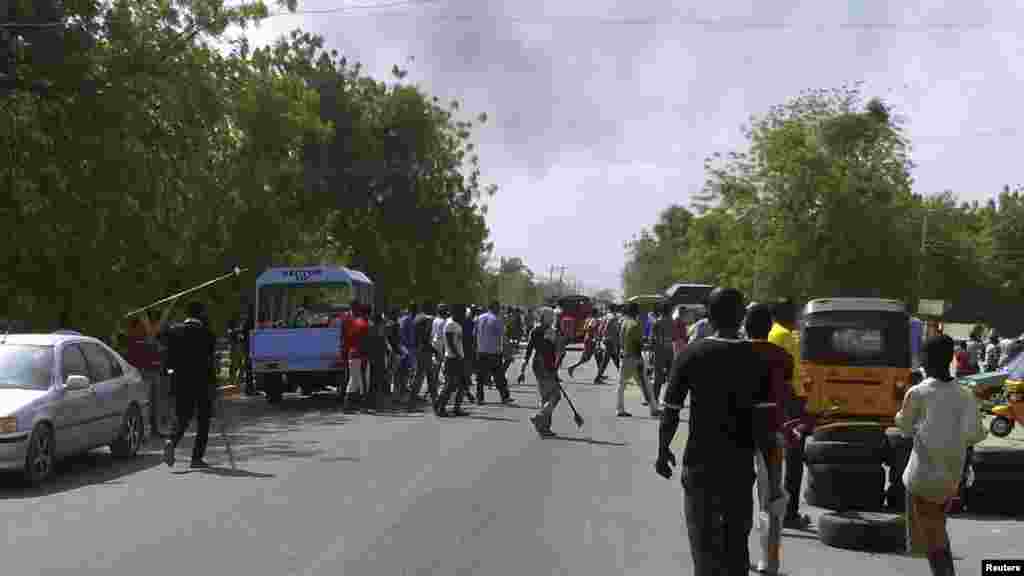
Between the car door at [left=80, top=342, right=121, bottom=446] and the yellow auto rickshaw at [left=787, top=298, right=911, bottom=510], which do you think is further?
the yellow auto rickshaw at [left=787, top=298, right=911, bottom=510]

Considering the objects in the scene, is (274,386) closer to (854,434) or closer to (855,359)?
(855,359)

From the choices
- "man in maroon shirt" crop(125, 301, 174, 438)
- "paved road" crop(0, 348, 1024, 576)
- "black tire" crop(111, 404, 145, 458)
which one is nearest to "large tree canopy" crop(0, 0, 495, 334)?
"man in maroon shirt" crop(125, 301, 174, 438)

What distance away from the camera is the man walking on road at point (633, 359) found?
70.0 feet

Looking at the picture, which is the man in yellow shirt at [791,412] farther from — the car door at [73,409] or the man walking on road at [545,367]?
the car door at [73,409]

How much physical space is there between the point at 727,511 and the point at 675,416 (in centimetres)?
57

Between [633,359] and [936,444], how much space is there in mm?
14317

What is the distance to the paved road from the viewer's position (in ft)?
28.2

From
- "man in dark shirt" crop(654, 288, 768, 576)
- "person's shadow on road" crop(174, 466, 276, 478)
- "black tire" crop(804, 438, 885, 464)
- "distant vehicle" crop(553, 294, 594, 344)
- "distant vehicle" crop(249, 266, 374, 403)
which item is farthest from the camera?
"distant vehicle" crop(553, 294, 594, 344)

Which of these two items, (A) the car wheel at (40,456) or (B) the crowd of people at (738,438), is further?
(A) the car wheel at (40,456)

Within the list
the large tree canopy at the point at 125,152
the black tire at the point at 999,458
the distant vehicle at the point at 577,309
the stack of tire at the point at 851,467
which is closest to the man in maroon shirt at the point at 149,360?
the large tree canopy at the point at 125,152

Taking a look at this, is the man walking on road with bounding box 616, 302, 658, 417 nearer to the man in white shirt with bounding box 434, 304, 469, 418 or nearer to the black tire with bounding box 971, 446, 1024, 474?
the man in white shirt with bounding box 434, 304, 469, 418

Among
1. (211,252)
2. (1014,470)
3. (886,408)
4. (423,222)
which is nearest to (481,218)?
(423,222)

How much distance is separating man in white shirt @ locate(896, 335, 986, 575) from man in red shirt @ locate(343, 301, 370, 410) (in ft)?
51.6

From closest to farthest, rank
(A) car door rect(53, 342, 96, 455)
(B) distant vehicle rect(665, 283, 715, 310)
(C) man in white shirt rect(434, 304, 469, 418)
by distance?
(A) car door rect(53, 342, 96, 455)
(C) man in white shirt rect(434, 304, 469, 418)
(B) distant vehicle rect(665, 283, 715, 310)
